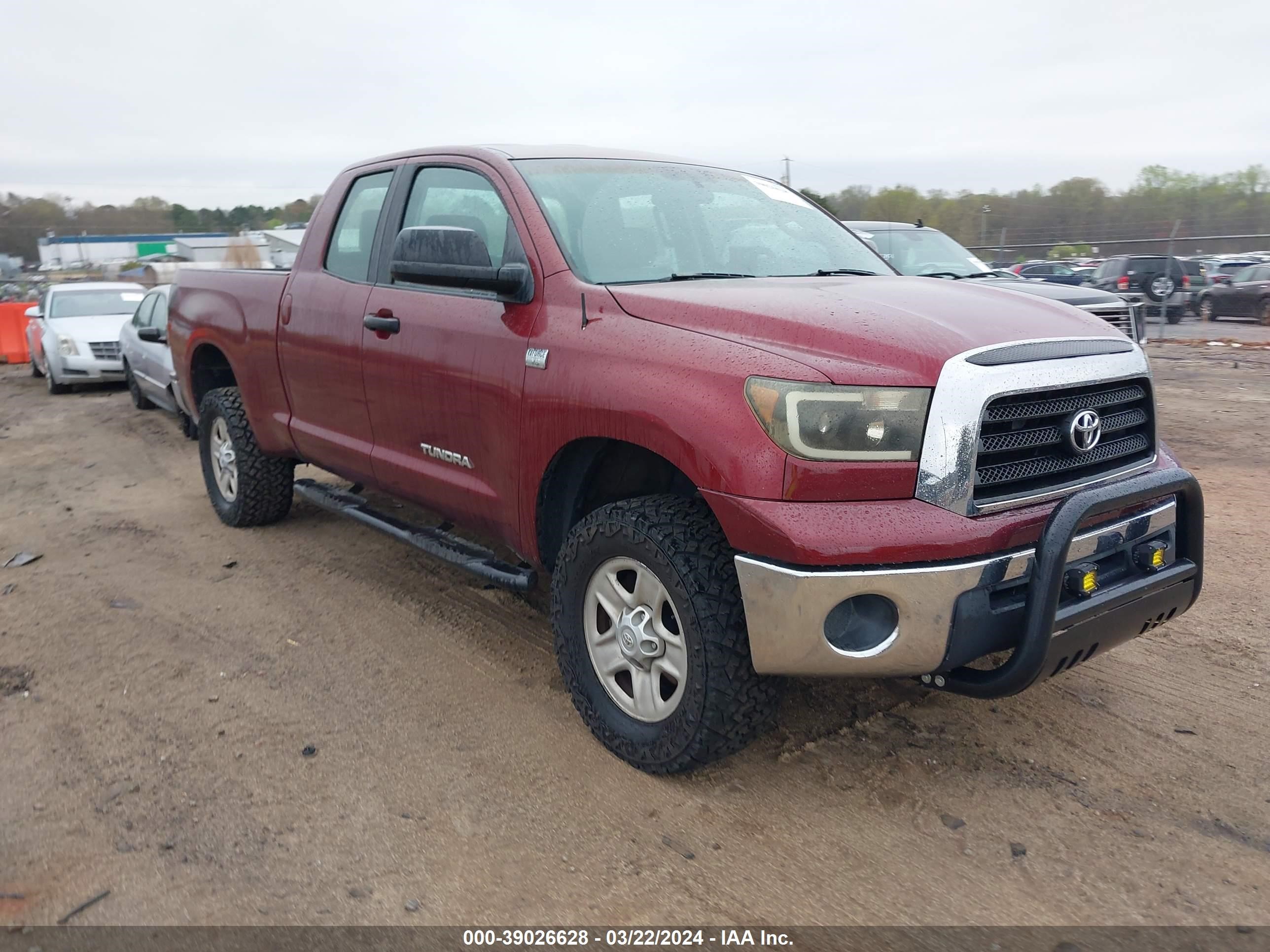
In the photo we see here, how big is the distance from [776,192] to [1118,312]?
5814 millimetres

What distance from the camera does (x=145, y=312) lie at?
12.0 meters

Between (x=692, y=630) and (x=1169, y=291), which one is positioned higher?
(x=1169, y=291)

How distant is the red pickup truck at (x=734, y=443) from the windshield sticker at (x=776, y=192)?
9 cm

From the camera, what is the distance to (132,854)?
283 centimetres

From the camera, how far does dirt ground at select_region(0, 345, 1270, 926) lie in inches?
104

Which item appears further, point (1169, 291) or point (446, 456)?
point (1169, 291)

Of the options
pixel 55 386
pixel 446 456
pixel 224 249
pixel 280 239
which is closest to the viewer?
pixel 446 456

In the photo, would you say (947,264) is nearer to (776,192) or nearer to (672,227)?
(776,192)

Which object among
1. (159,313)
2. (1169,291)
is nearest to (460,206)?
(159,313)

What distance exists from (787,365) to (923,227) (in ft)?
24.1

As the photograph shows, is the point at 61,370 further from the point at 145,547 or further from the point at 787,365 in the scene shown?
the point at 787,365

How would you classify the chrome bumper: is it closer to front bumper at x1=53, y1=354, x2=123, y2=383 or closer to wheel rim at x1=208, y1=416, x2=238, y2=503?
wheel rim at x1=208, y1=416, x2=238, y2=503

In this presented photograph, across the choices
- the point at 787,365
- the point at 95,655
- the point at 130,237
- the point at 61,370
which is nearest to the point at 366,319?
the point at 95,655

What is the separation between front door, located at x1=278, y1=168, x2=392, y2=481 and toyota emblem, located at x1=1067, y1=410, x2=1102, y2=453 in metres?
2.85
